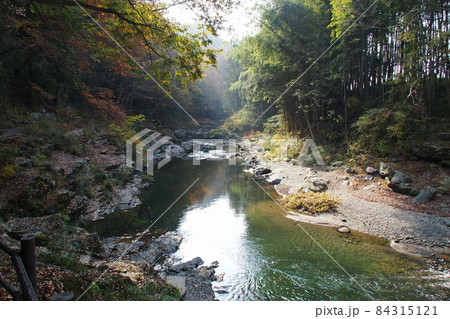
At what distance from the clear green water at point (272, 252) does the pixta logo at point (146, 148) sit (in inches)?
160

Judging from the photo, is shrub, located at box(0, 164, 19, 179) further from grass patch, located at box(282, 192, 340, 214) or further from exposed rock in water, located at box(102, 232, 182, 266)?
grass patch, located at box(282, 192, 340, 214)

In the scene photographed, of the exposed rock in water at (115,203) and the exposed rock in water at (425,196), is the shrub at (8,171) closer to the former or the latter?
the exposed rock in water at (115,203)

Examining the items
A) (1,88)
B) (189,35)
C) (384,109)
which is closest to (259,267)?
(189,35)

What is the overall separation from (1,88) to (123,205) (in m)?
6.66

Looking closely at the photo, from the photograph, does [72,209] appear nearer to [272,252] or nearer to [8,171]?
[8,171]

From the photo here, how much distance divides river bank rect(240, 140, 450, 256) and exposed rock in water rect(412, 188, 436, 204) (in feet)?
0.62

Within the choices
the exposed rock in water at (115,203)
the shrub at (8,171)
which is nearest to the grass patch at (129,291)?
the shrub at (8,171)

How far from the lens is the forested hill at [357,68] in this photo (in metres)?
8.12

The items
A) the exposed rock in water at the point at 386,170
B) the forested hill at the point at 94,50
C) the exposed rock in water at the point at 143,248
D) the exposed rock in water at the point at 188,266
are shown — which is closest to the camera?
the forested hill at the point at 94,50

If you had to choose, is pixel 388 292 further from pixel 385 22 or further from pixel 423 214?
pixel 385 22

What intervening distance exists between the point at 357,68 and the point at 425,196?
7524mm

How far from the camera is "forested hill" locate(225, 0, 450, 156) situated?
26.6 ft

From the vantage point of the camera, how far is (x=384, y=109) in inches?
380
